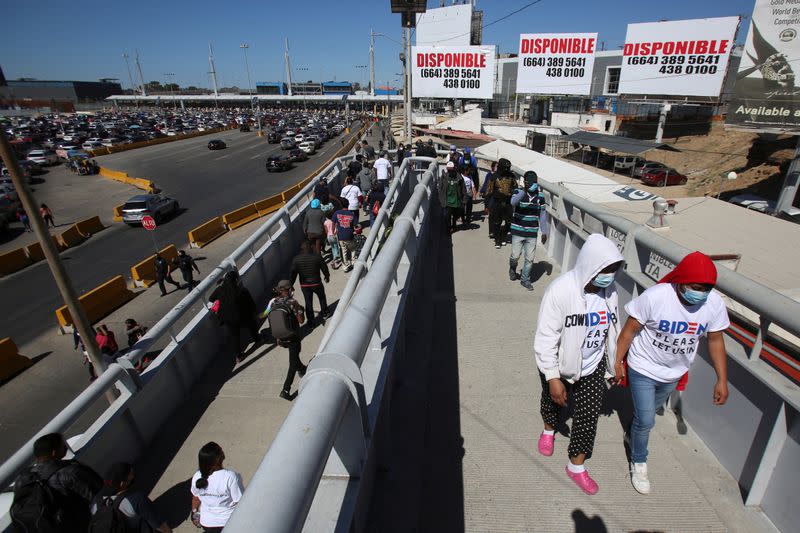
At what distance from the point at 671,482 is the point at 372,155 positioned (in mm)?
14835

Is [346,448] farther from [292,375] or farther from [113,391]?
[113,391]

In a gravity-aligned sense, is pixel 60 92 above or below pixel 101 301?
above

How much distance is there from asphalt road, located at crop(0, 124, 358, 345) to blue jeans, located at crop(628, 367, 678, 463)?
51.4 feet

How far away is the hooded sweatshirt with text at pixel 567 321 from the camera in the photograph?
2516mm

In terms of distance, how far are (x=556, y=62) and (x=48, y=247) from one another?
4639cm

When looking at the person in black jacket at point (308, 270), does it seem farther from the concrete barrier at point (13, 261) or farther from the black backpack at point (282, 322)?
the concrete barrier at point (13, 261)

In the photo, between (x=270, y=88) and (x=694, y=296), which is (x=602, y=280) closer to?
(x=694, y=296)

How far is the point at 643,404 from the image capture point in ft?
8.88

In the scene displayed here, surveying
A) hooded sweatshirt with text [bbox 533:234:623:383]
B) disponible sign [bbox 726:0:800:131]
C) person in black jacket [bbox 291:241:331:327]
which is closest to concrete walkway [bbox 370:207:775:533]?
hooded sweatshirt with text [bbox 533:234:623:383]

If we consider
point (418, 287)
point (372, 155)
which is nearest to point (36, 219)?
point (418, 287)

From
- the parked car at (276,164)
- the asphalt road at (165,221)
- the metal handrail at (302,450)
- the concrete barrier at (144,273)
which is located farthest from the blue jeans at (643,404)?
the parked car at (276,164)

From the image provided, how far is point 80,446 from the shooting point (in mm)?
3660

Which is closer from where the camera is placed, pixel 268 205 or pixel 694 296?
pixel 694 296

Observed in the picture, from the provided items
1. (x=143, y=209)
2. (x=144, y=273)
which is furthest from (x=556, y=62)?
(x=144, y=273)
